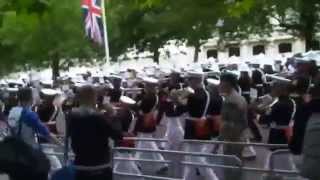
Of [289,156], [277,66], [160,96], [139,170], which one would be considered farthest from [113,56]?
[289,156]

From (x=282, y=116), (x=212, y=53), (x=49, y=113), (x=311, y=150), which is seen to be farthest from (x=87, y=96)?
(x=212, y=53)

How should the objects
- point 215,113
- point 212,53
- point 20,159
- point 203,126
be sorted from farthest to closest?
point 212,53 < point 215,113 < point 203,126 < point 20,159

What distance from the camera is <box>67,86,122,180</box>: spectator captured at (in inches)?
339

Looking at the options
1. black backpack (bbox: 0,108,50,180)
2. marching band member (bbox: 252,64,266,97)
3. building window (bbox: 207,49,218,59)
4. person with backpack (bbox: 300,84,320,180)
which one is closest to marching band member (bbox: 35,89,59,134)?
black backpack (bbox: 0,108,50,180)

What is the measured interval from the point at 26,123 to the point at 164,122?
7.12 metres

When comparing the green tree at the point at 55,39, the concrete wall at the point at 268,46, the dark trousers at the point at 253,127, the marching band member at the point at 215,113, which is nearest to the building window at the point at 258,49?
the concrete wall at the point at 268,46

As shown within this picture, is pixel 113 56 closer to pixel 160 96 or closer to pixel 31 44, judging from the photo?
pixel 31 44

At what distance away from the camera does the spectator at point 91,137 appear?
8609 mm

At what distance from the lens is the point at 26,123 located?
10523 mm

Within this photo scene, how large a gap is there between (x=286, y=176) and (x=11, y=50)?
4248 cm

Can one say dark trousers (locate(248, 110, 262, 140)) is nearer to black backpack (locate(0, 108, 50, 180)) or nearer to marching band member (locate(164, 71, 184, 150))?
marching band member (locate(164, 71, 184, 150))

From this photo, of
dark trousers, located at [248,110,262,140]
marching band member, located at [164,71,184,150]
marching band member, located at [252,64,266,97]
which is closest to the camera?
marching band member, located at [164,71,184,150]

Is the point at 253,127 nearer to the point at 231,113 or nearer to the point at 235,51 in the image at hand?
the point at 231,113

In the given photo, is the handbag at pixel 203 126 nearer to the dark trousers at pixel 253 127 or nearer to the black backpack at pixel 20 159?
the dark trousers at pixel 253 127
